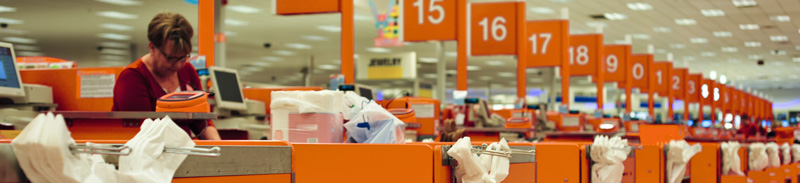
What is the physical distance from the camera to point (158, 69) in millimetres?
3553

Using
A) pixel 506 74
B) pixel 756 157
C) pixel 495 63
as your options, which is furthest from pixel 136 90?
pixel 506 74

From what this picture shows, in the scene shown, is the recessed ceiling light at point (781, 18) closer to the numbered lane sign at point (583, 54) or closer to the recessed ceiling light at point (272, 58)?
the numbered lane sign at point (583, 54)

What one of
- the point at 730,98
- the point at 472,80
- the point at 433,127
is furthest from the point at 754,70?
the point at 433,127

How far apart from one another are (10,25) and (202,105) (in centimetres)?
1618

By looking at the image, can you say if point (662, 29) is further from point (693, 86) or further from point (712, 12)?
point (693, 86)

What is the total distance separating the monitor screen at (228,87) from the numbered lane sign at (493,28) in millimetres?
5365

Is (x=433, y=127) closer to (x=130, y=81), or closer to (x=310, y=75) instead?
(x=130, y=81)

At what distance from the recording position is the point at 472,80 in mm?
36094

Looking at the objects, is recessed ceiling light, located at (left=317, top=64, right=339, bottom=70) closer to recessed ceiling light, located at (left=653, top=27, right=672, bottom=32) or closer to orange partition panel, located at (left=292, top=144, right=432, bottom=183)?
recessed ceiling light, located at (left=653, top=27, right=672, bottom=32)

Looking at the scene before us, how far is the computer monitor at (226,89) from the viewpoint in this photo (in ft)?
16.5

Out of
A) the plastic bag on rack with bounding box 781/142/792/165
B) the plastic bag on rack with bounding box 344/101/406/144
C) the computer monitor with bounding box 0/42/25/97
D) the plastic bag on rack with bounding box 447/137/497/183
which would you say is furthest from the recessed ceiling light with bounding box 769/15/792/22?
the plastic bag on rack with bounding box 447/137/497/183

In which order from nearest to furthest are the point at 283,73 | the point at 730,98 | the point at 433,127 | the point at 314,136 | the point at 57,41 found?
the point at 314,136
the point at 433,127
the point at 57,41
the point at 730,98
the point at 283,73

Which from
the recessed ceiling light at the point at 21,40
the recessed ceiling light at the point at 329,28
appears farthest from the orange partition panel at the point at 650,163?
the recessed ceiling light at the point at 21,40

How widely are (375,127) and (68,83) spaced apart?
9.37 feet
